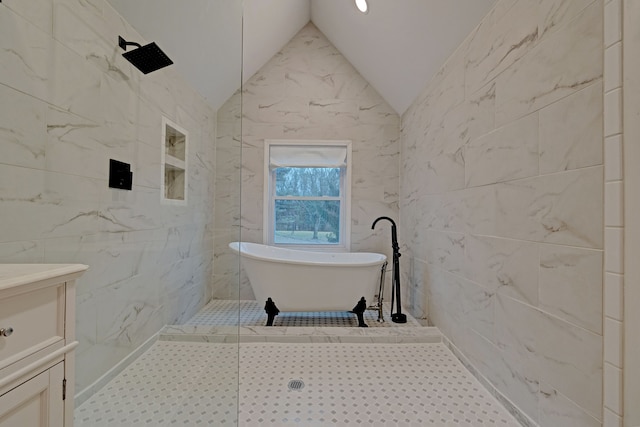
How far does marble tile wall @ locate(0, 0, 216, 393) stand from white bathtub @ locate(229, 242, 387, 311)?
629 mm

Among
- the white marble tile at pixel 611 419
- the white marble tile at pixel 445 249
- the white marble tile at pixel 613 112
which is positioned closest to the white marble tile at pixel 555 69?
the white marble tile at pixel 613 112

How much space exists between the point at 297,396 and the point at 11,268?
127cm

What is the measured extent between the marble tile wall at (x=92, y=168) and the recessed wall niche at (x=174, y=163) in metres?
0.06

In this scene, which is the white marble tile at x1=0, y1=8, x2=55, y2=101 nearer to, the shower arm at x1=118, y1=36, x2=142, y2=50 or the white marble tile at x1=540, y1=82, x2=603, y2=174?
the shower arm at x1=118, y1=36, x2=142, y2=50

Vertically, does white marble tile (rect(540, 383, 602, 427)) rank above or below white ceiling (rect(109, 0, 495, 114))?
below

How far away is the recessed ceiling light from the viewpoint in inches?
89.3

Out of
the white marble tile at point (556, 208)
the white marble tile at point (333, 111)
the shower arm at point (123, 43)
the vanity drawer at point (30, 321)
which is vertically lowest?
the vanity drawer at point (30, 321)

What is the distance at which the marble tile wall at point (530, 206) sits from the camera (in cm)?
98

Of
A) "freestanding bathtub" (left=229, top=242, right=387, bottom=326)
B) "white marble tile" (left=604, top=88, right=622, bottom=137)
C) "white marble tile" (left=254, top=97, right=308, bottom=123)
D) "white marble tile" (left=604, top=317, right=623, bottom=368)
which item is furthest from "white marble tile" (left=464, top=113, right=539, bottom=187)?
"white marble tile" (left=254, top=97, right=308, bottom=123)

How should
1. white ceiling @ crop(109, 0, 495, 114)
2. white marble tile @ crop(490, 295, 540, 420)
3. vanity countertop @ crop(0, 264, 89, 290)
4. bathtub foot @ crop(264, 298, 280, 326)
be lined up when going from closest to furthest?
vanity countertop @ crop(0, 264, 89, 290)
white marble tile @ crop(490, 295, 540, 420)
white ceiling @ crop(109, 0, 495, 114)
bathtub foot @ crop(264, 298, 280, 326)

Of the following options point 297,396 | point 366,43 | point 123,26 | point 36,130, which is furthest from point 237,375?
point 366,43

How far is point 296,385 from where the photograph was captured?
1553 millimetres

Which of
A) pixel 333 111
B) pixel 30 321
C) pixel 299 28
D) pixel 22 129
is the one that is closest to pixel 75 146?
pixel 22 129

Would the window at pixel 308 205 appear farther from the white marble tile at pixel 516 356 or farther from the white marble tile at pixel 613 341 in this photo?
the white marble tile at pixel 613 341
